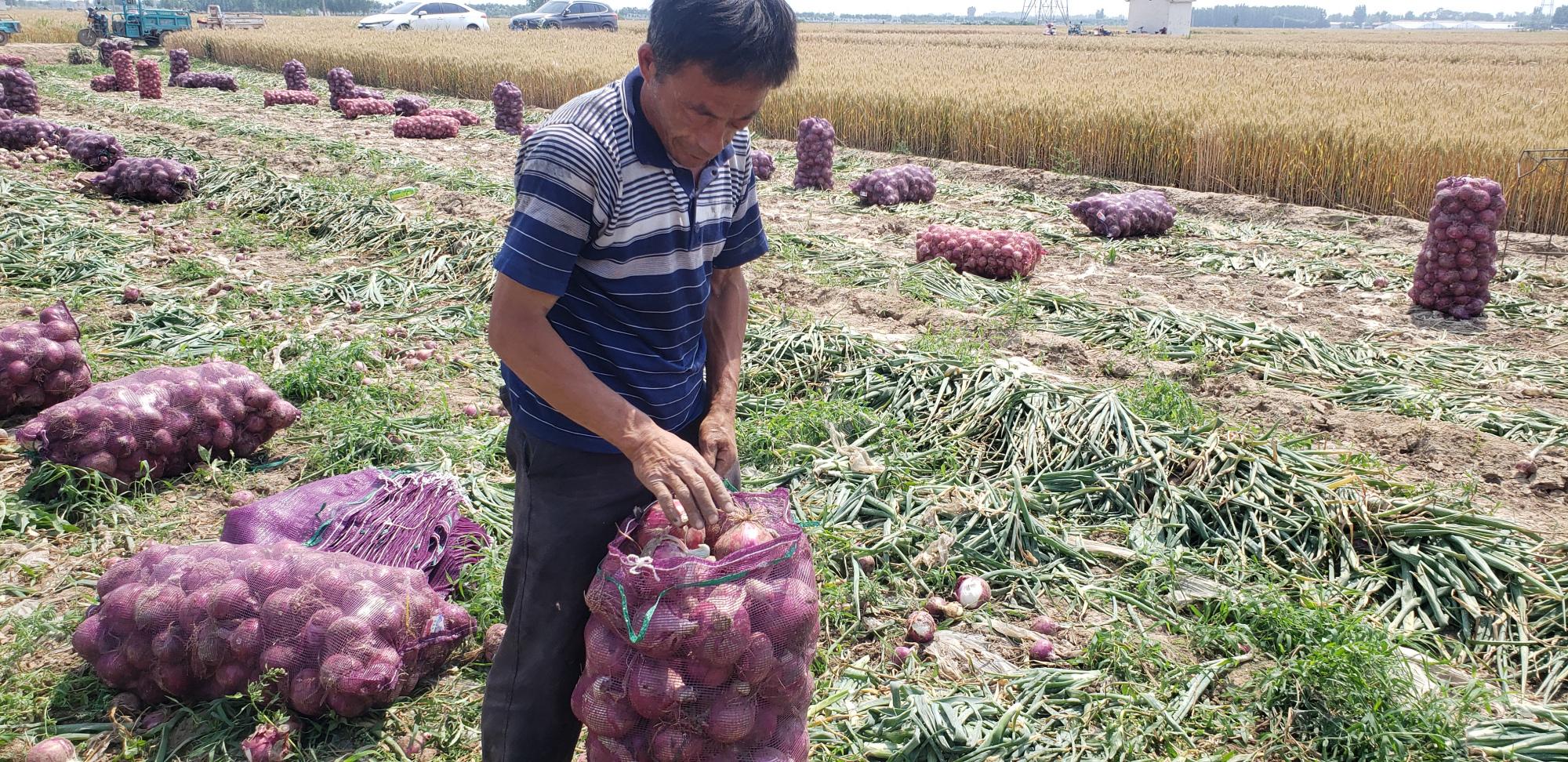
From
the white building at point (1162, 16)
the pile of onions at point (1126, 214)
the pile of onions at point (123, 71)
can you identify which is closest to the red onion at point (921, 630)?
the pile of onions at point (1126, 214)

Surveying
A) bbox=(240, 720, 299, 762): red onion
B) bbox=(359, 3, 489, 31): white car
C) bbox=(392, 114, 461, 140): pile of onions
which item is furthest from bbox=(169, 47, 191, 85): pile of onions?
bbox=(240, 720, 299, 762): red onion

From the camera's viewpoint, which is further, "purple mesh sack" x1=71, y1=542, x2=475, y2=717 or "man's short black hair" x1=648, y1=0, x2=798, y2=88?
"purple mesh sack" x1=71, y1=542, x2=475, y2=717

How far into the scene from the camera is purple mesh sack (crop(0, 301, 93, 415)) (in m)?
4.14

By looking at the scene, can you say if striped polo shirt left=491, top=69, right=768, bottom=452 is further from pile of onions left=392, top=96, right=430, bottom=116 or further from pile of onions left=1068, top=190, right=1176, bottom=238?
pile of onions left=392, top=96, right=430, bottom=116

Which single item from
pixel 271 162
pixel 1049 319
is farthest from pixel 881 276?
pixel 271 162

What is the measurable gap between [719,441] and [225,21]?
43.9 metres

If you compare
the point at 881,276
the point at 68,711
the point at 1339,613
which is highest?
the point at 881,276

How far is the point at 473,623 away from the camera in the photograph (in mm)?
2914

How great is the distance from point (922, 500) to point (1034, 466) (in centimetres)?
53

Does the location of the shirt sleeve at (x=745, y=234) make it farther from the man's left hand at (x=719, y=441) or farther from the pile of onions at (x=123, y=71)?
the pile of onions at (x=123, y=71)

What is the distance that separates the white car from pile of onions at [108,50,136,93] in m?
15.2

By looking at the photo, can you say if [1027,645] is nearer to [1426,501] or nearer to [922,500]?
[922,500]

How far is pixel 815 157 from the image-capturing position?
10.0 m

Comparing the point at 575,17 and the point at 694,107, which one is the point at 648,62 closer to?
the point at 694,107
